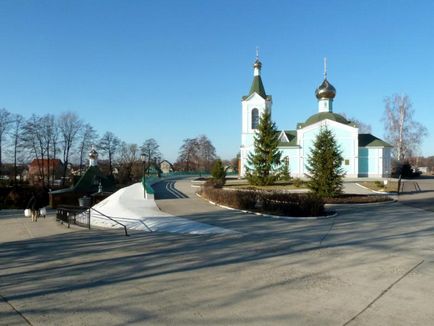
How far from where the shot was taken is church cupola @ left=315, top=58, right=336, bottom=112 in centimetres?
4544

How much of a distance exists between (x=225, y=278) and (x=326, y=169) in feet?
49.8

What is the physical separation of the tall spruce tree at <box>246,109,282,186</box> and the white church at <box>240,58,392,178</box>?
9.79 meters

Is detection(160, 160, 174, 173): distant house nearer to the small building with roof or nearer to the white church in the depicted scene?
the white church

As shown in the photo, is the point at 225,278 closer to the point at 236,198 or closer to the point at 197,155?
the point at 236,198

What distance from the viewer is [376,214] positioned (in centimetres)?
1587

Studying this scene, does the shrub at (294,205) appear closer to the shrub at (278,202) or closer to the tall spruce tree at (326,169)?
the shrub at (278,202)

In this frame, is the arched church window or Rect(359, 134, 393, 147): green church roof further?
the arched church window

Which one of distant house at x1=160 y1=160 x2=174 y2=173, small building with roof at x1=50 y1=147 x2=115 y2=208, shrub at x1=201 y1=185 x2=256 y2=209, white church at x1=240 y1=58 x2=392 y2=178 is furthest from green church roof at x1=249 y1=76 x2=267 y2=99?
distant house at x1=160 y1=160 x2=174 y2=173

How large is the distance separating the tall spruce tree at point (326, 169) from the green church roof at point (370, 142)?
24.7m

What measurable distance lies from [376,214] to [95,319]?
44.6 feet

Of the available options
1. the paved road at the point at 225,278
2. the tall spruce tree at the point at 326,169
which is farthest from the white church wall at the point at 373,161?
the paved road at the point at 225,278

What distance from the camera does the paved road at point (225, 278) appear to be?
4.99m

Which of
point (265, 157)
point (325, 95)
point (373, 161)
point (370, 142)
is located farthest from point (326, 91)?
point (265, 157)

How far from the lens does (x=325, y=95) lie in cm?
4550
